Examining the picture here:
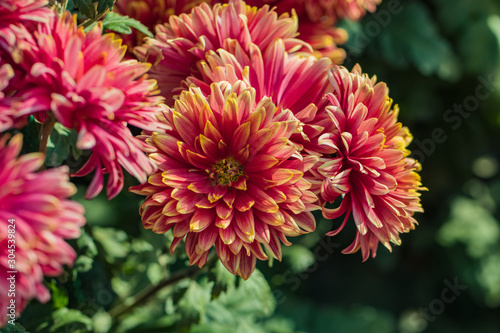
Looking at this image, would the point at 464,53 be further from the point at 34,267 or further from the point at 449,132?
the point at 34,267

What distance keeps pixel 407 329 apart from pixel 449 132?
2.50 feet

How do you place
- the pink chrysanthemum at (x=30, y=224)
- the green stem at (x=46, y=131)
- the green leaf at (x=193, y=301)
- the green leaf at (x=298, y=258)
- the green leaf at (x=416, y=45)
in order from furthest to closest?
the green leaf at (x=416, y=45)
the green leaf at (x=298, y=258)
the green leaf at (x=193, y=301)
the green stem at (x=46, y=131)
the pink chrysanthemum at (x=30, y=224)

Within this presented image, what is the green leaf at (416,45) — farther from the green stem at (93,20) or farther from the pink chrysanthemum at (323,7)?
the green stem at (93,20)

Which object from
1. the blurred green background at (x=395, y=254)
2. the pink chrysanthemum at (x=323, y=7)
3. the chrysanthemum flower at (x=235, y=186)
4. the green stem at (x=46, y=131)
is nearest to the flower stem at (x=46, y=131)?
the green stem at (x=46, y=131)

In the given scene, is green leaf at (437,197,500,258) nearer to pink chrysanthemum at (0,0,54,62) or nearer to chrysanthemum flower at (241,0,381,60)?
chrysanthemum flower at (241,0,381,60)

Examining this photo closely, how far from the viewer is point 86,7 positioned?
66 centimetres

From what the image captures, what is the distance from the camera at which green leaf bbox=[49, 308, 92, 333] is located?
791 mm

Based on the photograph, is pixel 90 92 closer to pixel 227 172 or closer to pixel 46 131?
pixel 46 131

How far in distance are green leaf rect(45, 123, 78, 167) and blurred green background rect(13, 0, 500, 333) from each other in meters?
0.19

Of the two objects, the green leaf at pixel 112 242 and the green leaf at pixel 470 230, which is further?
the green leaf at pixel 470 230

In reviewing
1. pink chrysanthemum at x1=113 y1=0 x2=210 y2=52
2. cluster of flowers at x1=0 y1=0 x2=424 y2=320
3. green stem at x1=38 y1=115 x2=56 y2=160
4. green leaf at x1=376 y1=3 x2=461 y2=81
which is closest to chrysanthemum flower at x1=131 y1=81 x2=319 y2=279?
cluster of flowers at x1=0 y1=0 x2=424 y2=320

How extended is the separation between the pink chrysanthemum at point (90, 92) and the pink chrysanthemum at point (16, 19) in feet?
0.05

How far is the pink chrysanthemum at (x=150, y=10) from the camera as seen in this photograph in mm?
816

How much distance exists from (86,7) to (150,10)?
187 millimetres
